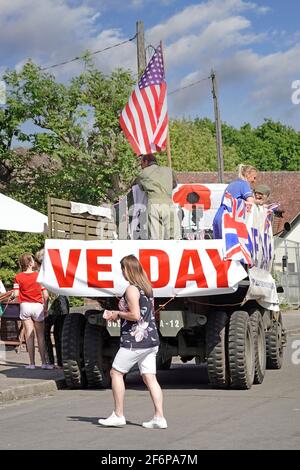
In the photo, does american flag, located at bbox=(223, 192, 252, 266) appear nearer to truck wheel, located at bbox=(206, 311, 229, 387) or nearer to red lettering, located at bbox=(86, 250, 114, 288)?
truck wheel, located at bbox=(206, 311, 229, 387)

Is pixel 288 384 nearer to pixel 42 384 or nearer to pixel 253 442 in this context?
pixel 42 384

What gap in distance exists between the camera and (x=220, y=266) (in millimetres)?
13656

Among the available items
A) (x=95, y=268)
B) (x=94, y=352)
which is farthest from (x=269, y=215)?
(x=94, y=352)

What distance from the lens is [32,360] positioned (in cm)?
1688

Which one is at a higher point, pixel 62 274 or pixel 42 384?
pixel 62 274

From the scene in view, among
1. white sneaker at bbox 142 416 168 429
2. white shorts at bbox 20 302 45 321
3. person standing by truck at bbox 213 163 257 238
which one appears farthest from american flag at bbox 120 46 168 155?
white sneaker at bbox 142 416 168 429

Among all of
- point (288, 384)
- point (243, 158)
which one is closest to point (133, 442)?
point (288, 384)

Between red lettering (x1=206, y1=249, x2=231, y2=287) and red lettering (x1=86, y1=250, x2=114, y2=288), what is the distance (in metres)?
1.27

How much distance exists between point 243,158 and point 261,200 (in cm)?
8613

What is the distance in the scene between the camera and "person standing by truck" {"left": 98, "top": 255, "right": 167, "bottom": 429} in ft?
34.6

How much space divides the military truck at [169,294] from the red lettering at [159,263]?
1cm

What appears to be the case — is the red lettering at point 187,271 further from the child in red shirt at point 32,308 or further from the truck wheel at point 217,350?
the child in red shirt at point 32,308

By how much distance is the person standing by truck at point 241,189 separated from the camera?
45.6ft

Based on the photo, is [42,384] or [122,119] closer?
[42,384]
